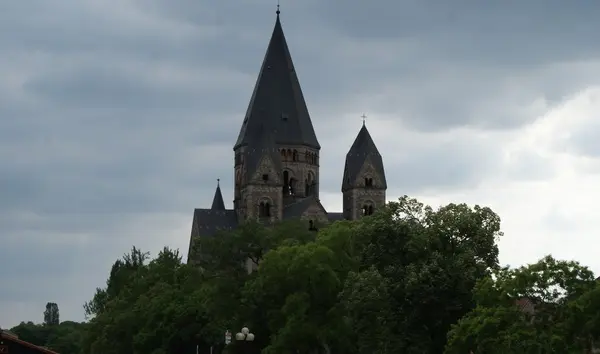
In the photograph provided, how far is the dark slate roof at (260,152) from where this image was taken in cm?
15875

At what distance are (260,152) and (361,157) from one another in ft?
47.7

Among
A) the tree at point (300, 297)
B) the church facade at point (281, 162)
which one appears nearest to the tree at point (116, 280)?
the church facade at point (281, 162)

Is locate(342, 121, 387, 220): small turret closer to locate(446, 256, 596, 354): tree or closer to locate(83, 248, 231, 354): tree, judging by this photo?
locate(83, 248, 231, 354): tree

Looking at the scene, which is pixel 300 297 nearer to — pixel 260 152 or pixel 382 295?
pixel 382 295

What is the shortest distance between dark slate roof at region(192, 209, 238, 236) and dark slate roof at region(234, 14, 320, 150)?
362 inches

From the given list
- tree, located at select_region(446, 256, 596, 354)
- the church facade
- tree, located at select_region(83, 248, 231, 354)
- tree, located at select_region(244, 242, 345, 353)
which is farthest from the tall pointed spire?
tree, located at select_region(446, 256, 596, 354)

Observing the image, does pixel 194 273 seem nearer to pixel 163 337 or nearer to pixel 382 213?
pixel 163 337

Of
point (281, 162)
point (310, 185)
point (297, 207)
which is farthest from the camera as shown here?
point (310, 185)

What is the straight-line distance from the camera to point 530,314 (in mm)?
53562

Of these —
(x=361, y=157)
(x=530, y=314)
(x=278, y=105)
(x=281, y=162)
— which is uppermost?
(x=278, y=105)

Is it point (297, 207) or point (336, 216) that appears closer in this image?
point (297, 207)

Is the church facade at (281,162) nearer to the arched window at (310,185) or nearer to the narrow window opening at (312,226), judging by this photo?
the arched window at (310,185)

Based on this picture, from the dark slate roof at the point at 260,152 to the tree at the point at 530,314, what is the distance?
105m

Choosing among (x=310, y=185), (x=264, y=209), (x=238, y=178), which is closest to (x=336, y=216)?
(x=310, y=185)
